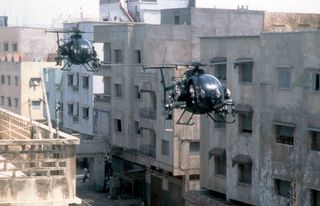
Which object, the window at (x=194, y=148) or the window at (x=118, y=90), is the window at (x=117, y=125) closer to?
the window at (x=118, y=90)

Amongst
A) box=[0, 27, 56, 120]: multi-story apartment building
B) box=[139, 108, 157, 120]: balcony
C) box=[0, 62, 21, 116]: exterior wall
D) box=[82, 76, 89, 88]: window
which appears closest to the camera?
box=[139, 108, 157, 120]: balcony

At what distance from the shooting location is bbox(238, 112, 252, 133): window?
32344 millimetres

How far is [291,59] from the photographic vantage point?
2941 centimetres

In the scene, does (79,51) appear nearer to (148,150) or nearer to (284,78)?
(284,78)

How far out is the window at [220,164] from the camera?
3447cm

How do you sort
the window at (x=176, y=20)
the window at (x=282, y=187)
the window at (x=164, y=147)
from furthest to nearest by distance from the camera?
the window at (x=176, y=20), the window at (x=164, y=147), the window at (x=282, y=187)

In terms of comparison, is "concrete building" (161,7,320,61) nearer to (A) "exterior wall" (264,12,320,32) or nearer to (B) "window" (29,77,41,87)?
(A) "exterior wall" (264,12,320,32)

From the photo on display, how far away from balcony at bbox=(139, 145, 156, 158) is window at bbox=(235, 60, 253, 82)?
12.1 meters

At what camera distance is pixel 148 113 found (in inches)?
1721

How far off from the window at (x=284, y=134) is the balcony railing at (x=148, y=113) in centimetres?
1315

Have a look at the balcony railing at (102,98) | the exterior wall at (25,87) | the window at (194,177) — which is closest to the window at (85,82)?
the balcony railing at (102,98)

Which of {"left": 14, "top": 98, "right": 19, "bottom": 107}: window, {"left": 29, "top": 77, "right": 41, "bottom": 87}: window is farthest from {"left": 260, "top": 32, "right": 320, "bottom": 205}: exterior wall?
{"left": 14, "top": 98, "right": 19, "bottom": 107}: window

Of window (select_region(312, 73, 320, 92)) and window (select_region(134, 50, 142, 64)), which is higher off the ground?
window (select_region(134, 50, 142, 64))

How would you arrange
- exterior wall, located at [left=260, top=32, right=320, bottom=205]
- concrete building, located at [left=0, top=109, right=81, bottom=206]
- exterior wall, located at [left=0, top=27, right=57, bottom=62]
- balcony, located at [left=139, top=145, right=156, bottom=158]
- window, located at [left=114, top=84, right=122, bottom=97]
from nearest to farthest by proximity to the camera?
1. concrete building, located at [left=0, top=109, right=81, bottom=206]
2. exterior wall, located at [left=260, top=32, right=320, bottom=205]
3. balcony, located at [left=139, top=145, right=156, bottom=158]
4. window, located at [left=114, top=84, right=122, bottom=97]
5. exterior wall, located at [left=0, top=27, right=57, bottom=62]
